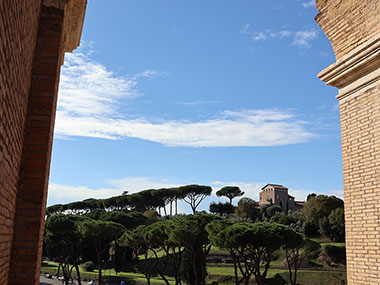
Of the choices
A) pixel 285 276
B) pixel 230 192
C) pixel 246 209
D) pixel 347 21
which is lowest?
pixel 285 276

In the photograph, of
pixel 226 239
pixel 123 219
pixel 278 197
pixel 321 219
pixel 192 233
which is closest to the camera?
pixel 226 239

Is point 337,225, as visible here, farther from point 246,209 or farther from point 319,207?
point 246,209

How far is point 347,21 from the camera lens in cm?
673

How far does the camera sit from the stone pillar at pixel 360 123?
5.97m

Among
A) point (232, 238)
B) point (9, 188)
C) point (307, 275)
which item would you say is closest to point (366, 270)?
point (9, 188)

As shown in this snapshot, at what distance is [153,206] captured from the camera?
217 feet

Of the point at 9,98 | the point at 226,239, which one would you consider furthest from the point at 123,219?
the point at 9,98

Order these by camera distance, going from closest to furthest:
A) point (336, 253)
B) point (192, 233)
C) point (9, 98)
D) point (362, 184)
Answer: point (9, 98)
point (362, 184)
point (192, 233)
point (336, 253)

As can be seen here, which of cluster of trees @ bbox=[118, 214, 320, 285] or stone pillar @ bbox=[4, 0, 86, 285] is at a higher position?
stone pillar @ bbox=[4, 0, 86, 285]

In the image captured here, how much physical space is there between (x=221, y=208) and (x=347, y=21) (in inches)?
2207

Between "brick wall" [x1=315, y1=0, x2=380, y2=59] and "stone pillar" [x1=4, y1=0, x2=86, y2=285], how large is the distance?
475 cm

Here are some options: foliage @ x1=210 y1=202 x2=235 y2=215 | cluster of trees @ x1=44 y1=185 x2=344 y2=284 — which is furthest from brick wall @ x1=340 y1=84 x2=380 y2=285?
foliage @ x1=210 y1=202 x2=235 y2=215

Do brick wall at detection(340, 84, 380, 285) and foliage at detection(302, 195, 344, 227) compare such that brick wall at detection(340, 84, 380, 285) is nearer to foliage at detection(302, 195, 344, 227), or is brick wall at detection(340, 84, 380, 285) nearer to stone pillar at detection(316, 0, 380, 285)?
stone pillar at detection(316, 0, 380, 285)

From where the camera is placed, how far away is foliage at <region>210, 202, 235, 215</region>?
201 ft
